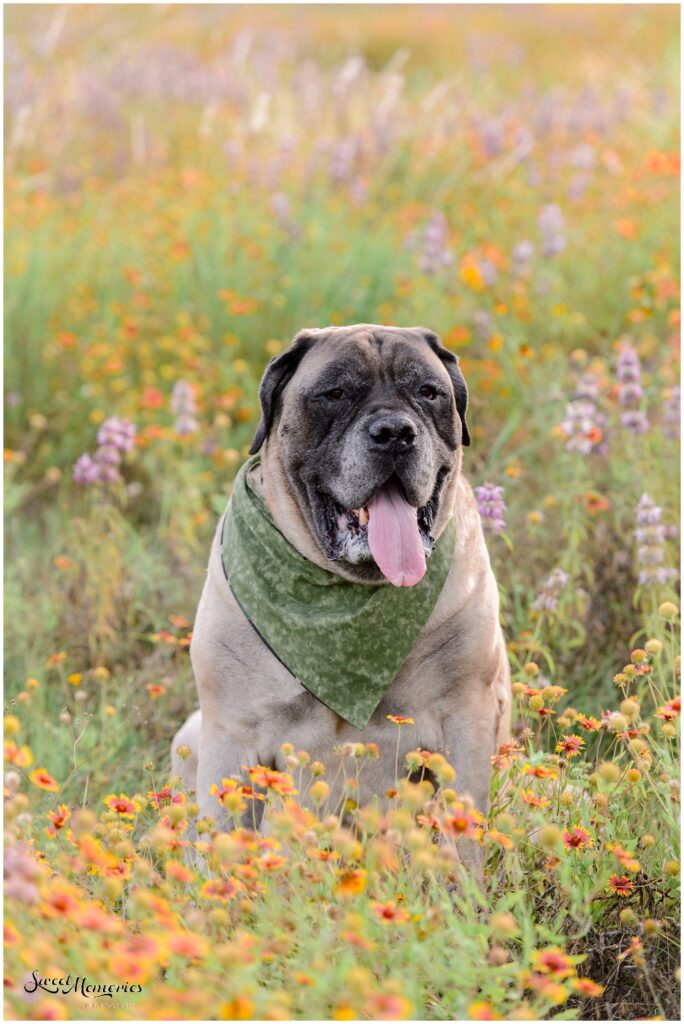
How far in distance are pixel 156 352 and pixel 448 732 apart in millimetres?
3712

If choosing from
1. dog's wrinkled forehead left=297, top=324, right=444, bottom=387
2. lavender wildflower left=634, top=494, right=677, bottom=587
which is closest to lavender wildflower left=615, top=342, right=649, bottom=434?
lavender wildflower left=634, top=494, right=677, bottom=587

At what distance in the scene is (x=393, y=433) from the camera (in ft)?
10.0

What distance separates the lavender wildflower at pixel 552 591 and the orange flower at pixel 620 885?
1.19 meters

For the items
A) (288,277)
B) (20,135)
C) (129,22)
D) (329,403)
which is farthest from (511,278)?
(129,22)

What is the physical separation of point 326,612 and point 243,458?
2.58 metres

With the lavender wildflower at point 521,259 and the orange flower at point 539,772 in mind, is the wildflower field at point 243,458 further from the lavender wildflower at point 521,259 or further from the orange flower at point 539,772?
the lavender wildflower at point 521,259

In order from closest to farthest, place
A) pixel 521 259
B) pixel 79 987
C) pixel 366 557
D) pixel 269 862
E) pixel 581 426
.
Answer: pixel 269 862, pixel 79 987, pixel 366 557, pixel 581 426, pixel 521 259

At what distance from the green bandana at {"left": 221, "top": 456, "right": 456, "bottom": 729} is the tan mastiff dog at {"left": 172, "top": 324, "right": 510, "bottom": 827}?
0.12 ft

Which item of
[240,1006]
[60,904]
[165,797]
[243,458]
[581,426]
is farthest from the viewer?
[243,458]

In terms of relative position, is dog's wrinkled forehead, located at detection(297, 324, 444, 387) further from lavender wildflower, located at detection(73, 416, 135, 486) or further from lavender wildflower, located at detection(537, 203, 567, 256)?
lavender wildflower, located at detection(537, 203, 567, 256)

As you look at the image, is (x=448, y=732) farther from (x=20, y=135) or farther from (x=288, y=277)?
(x=20, y=135)

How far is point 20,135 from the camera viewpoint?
259 inches

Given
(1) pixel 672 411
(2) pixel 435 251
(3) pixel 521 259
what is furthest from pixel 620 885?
(3) pixel 521 259

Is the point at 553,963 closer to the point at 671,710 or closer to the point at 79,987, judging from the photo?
the point at 671,710
